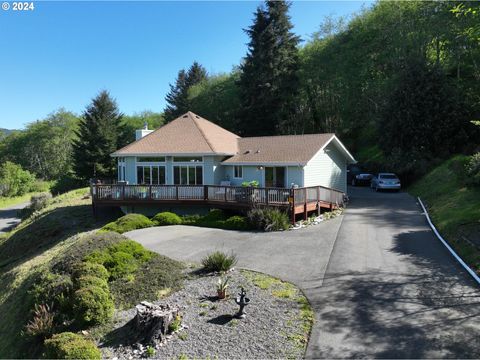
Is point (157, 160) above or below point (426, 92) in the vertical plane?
below

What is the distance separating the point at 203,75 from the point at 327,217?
175 ft

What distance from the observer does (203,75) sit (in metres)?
67.7

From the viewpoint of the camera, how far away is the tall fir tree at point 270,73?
39781 millimetres

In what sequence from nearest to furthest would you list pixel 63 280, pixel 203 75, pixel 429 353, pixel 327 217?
pixel 429 353 → pixel 63 280 → pixel 327 217 → pixel 203 75

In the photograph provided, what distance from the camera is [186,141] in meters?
25.3

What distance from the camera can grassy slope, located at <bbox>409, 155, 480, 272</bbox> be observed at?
40.7 ft

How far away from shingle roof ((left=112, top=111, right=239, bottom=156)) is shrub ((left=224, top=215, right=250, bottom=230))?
20.2ft

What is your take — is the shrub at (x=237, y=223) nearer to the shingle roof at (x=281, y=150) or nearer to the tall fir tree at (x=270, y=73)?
the shingle roof at (x=281, y=150)

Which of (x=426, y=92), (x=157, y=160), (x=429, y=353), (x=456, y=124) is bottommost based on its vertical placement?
(x=429, y=353)

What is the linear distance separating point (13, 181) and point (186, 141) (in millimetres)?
41480

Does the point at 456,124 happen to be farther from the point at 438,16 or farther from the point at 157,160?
the point at 157,160

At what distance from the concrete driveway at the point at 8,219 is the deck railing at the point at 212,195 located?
16.5 meters

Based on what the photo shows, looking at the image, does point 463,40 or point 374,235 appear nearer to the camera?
point 374,235

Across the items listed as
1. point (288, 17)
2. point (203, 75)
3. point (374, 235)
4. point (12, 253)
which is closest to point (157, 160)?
point (12, 253)
